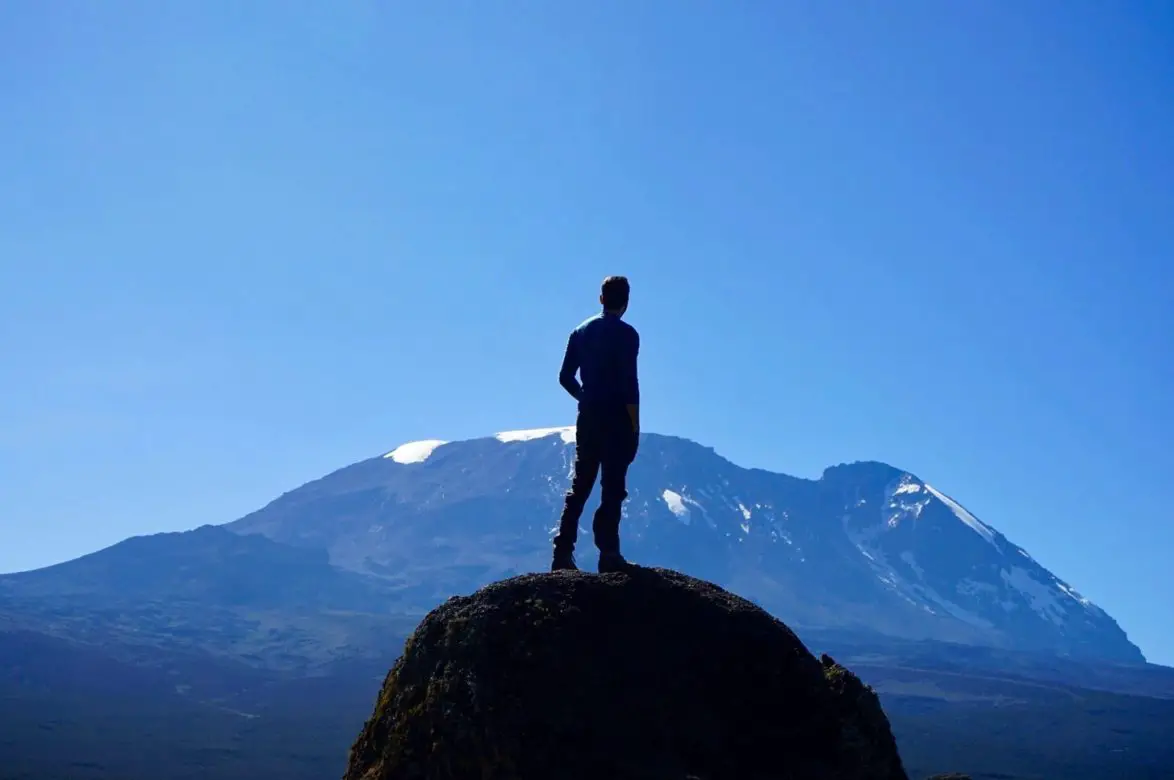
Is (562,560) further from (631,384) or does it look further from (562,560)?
(631,384)

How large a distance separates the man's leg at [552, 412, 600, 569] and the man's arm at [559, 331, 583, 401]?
0.22 m

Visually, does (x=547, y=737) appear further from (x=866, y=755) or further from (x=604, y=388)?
(x=604, y=388)

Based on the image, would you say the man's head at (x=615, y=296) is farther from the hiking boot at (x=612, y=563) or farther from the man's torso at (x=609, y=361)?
the hiking boot at (x=612, y=563)

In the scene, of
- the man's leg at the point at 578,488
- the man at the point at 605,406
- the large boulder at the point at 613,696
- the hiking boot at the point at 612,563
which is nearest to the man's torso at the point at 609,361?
the man at the point at 605,406

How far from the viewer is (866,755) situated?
28.1 feet

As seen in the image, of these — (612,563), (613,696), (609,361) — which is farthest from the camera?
(609,361)

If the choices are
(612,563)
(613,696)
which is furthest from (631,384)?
(613,696)

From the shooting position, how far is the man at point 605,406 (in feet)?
33.7

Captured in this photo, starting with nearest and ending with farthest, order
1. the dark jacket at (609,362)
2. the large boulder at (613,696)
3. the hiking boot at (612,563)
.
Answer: the large boulder at (613,696)
the hiking boot at (612,563)
the dark jacket at (609,362)

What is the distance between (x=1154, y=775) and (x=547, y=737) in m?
198

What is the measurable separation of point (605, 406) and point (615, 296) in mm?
1022

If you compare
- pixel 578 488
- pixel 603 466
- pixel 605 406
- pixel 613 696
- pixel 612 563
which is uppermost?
pixel 605 406

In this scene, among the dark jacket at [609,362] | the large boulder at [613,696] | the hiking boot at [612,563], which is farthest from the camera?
the dark jacket at [609,362]

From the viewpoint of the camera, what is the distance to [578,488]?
10477mm
